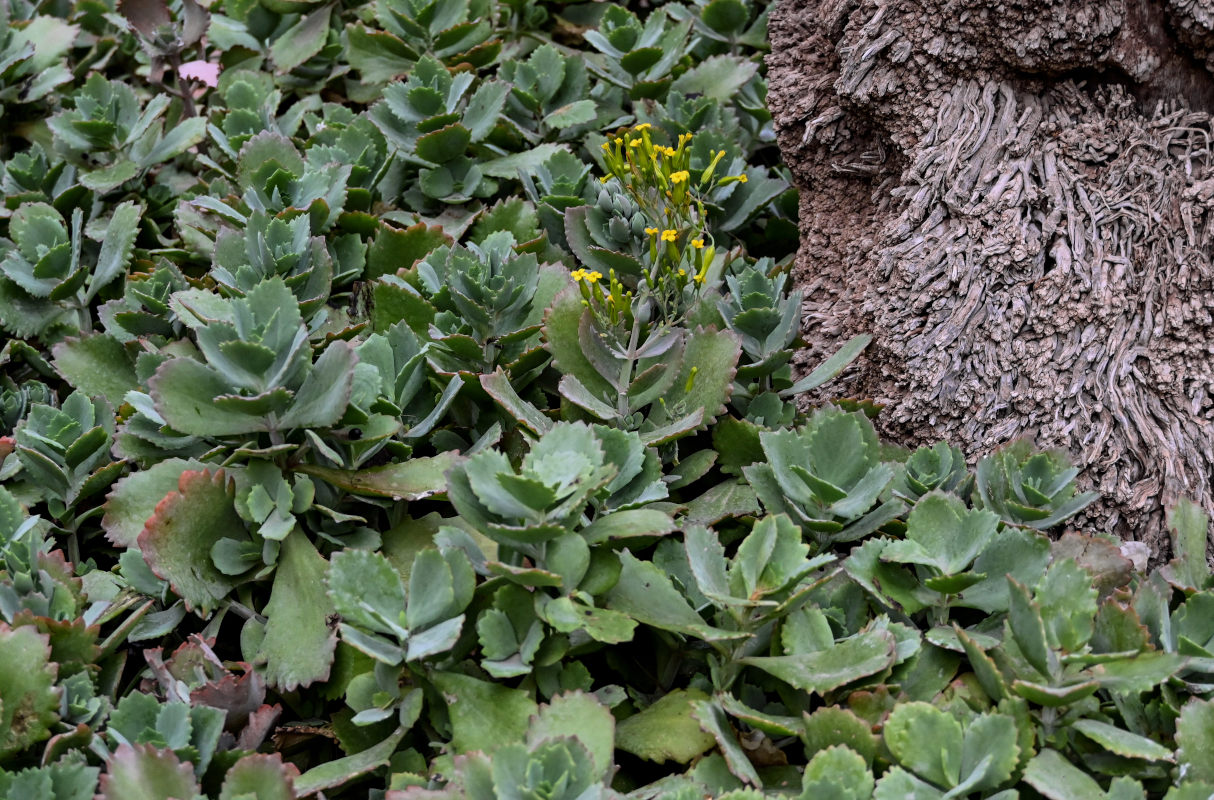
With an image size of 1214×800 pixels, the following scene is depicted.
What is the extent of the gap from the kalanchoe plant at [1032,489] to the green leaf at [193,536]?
1.06m

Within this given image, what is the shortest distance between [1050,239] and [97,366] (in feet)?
5.12

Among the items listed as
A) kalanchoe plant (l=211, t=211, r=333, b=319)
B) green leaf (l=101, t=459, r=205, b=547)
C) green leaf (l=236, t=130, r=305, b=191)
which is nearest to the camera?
green leaf (l=101, t=459, r=205, b=547)

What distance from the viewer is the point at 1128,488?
62.1 inches

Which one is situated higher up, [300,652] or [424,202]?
[424,202]

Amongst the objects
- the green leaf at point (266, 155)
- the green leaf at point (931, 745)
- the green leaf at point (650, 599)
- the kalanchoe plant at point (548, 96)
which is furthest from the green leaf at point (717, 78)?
the green leaf at point (931, 745)

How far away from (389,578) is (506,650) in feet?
0.55

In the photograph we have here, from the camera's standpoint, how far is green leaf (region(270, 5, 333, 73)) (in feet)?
7.93

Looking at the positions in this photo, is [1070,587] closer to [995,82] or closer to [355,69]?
[995,82]

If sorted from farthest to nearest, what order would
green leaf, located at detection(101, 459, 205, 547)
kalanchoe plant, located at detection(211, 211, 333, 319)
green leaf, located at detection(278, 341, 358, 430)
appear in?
kalanchoe plant, located at detection(211, 211, 333, 319), green leaf, located at detection(101, 459, 205, 547), green leaf, located at detection(278, 341, 358, 430)

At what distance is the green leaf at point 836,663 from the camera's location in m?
1.26

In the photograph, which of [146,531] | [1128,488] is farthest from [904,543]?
[146,531]

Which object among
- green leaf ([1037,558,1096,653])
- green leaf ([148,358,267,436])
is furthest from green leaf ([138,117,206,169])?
green leaf ([1037,558,1096,653])

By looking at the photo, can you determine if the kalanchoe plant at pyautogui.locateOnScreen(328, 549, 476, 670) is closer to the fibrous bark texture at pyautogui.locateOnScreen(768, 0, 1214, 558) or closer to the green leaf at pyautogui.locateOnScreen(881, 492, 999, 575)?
the green leaf at pyautogui.locateOnScreen(881, 492, 999, 575)

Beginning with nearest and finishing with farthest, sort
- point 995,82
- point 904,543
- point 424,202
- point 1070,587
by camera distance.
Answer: point 1070,587, point 904,543, point 995,82, point 424,202
